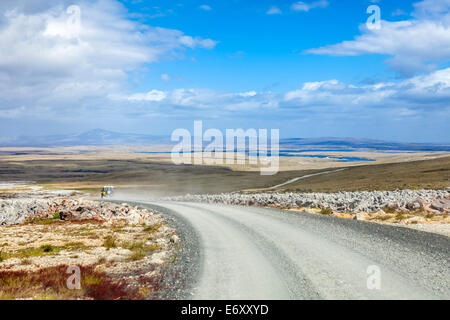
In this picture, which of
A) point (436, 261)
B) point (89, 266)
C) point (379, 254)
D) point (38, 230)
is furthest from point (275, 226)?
point (38, 230)

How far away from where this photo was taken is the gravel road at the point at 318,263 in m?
8.00

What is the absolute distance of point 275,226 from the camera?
18.0 meters

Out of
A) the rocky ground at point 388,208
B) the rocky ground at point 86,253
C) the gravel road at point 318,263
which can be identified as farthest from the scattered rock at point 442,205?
the rocky ground at point 86,253

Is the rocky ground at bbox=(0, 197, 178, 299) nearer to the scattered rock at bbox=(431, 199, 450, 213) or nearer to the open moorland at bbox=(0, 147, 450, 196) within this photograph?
the scattered rock at bbox=(431, 199, 450, 213)

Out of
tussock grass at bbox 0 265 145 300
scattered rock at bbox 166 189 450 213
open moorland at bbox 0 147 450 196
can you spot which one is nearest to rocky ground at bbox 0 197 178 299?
tussock grass at bbox 0 265 145 300

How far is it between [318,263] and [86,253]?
943 centimetres

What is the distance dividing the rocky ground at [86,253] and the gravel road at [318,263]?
1.60 m

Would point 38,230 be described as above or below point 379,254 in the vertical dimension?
below

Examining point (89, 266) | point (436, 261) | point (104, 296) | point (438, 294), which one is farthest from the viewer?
point (89, 266)

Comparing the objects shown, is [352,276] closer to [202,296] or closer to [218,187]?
[202,296]

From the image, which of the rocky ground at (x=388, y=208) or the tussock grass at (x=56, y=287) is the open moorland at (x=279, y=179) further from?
the tussock grass at (x=56, y=287)

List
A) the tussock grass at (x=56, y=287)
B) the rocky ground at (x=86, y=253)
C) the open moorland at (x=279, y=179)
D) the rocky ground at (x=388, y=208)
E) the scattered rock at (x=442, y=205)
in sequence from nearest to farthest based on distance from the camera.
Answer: the tussock grass at (x=56, y=287), the rocky ground at (x=86, y=253), the rocky ground at (x=388, y=208), the scattered rock at (x=442, y=205), the open moorland at (x=279, y=179)

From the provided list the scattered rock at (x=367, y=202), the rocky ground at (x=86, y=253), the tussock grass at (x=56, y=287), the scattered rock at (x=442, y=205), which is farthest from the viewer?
the scattered rock at (x=367, y=202)
